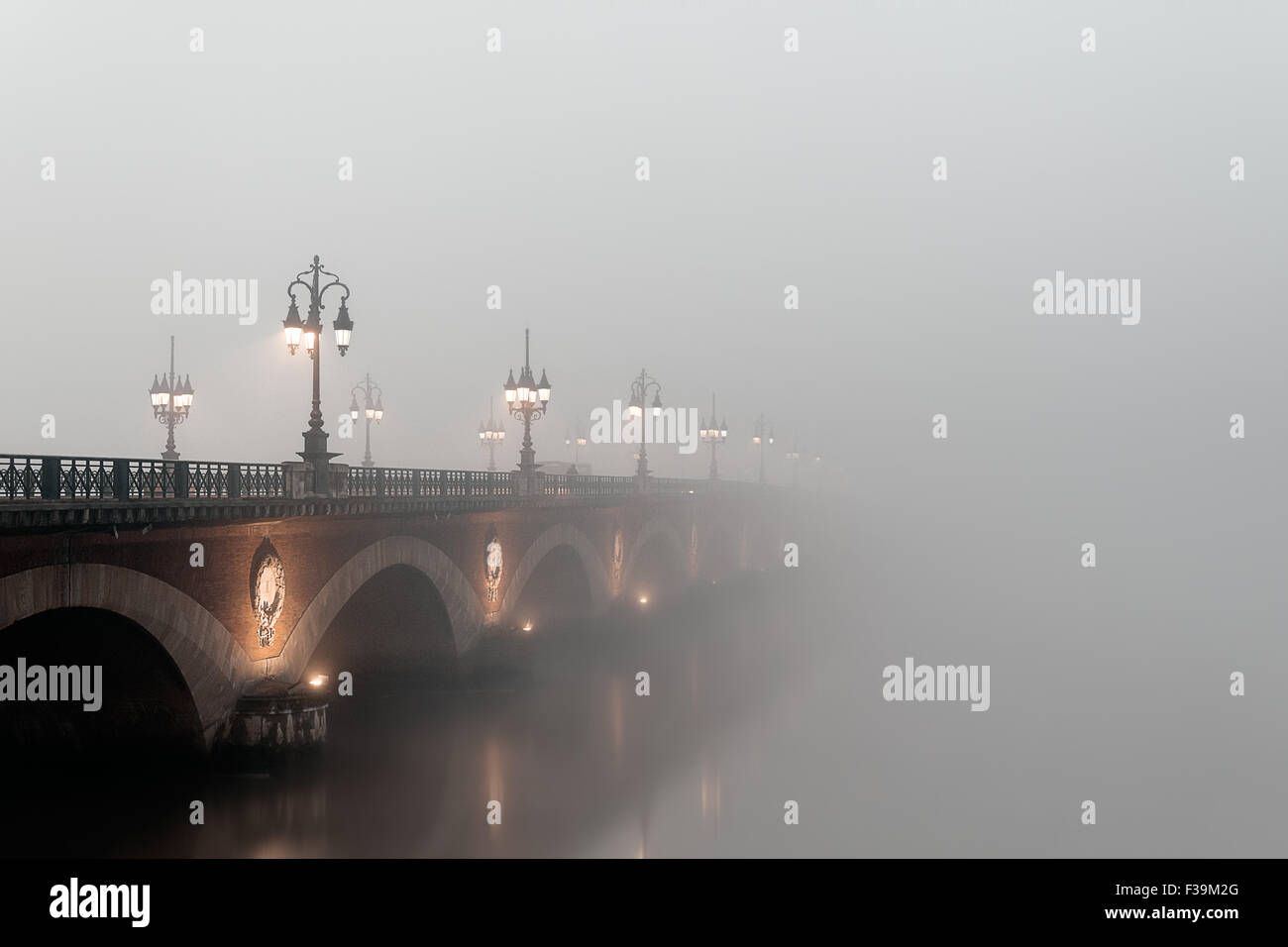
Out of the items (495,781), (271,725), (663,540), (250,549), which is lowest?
(495,781)

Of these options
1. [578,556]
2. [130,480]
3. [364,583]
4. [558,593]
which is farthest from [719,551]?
[130,480]

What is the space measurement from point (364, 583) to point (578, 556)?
15742 mm

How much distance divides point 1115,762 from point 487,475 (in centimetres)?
1837

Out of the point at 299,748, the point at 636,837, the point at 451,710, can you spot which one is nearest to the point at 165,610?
the point at 299,748

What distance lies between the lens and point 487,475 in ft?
106

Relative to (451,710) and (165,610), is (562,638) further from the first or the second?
(165,610)

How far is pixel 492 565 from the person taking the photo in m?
32.2

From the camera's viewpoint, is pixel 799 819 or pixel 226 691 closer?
pixel 226 691

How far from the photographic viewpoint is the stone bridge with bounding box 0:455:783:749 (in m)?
15.1

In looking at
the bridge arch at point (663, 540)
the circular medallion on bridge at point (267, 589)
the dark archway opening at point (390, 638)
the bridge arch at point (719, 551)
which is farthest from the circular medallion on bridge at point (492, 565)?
the bridge arch at point (719, 551)

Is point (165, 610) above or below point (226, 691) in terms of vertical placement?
above

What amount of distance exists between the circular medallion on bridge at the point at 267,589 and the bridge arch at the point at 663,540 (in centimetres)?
2632

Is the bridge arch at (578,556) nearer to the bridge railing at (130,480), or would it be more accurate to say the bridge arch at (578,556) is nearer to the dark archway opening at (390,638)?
the dark archway opening at (390,638)

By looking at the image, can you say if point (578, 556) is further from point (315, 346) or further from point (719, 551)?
point (719, 551)
